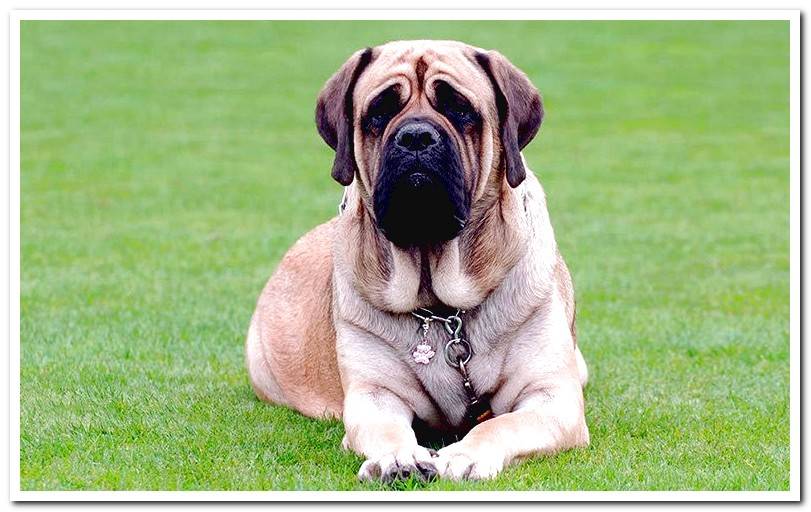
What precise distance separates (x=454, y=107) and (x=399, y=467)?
1447mm

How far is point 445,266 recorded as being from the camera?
234 inches

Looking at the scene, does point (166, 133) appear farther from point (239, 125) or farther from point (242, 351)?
point (242, 351)

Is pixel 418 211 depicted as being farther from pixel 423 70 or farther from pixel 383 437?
pixel 383 437

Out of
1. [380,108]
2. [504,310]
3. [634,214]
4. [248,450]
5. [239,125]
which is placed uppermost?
[380,108]

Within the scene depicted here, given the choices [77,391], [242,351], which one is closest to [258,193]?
[242,351]

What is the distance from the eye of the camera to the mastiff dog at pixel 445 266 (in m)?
5.46

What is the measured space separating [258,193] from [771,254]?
6.13 meters

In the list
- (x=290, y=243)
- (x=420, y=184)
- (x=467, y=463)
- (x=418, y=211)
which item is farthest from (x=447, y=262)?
(x=290, y=243)

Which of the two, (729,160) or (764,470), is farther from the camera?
(729,160)

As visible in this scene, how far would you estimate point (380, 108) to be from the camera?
221 inches

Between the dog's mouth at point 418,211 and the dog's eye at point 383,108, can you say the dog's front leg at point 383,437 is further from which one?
the dog's eye at point 383,108

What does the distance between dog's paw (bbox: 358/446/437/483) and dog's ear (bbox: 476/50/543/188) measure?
1.20m

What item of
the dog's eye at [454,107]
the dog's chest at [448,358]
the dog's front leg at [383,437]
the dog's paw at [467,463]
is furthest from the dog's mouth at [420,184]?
the dog's paw at [467,463]

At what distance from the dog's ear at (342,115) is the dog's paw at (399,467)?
117 cm
